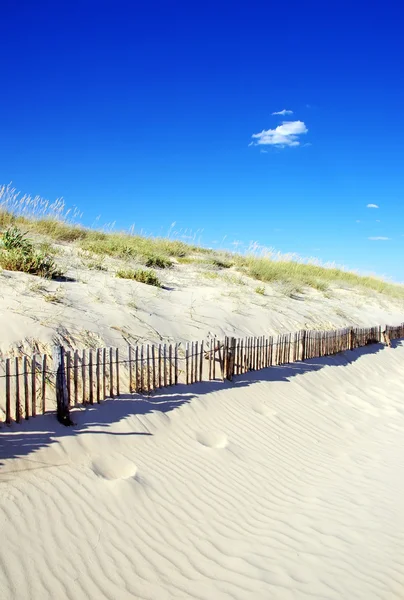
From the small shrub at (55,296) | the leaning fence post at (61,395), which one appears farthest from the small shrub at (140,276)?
the leaning fence post at (61,395)

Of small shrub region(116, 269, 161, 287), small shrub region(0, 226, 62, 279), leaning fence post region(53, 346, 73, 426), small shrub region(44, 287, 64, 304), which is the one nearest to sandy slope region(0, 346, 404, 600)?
leaning fence post region(53, 346, 73, 426)

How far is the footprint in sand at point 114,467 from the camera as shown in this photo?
4070 millimetres

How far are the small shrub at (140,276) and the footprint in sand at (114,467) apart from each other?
21.4 feet

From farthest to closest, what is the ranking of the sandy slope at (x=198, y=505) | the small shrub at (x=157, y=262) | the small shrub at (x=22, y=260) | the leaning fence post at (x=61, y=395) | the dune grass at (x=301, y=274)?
the dune grass at (x=301, y=274)
the small shrub at (x=157, y=262)
the small shrub at (x=22, y=260)
the leaning fence post at (x=61, y=395)
the sandy slope at (x=198, y=505)

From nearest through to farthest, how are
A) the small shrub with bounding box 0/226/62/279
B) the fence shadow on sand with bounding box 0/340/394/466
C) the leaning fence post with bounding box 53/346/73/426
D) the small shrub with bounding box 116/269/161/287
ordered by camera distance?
the fence shadow on sand with bounding box 0/340/394/466, the leaning fence post with bounding box 53/346/73/426, the small shrub with bounding box 0/226/62/279, the small shrub with bounding box 116/269/161/287

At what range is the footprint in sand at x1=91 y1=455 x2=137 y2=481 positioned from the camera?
407cm

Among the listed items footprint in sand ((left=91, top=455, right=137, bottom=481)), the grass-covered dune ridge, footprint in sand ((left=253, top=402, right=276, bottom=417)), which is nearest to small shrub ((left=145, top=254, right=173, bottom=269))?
the grass-covered dune ridge

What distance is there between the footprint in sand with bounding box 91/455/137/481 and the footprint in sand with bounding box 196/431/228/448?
1.18m

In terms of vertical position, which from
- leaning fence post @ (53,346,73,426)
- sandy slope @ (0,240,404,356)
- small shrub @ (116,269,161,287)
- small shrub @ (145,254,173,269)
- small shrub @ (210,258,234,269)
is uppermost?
small shrub @ (210,258,234,269)

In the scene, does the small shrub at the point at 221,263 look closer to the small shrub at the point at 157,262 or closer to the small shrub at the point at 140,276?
the small shrub at the point at 157,262

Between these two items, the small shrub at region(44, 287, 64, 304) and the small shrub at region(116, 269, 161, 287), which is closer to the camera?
the small shrub at region(44, 287, 64, 304)

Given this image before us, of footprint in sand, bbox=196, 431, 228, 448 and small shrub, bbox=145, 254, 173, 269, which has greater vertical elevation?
small shrub, bbox=145, 254, 173, 269

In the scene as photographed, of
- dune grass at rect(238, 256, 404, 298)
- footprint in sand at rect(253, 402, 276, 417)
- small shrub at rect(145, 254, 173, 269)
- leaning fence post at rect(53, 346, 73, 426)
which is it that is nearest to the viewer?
leaning fence post at rect(53, 346, 73, 426)

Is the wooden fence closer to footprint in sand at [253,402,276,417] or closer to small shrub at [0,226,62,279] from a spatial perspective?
footprint in sand at [253,402,276,417]
